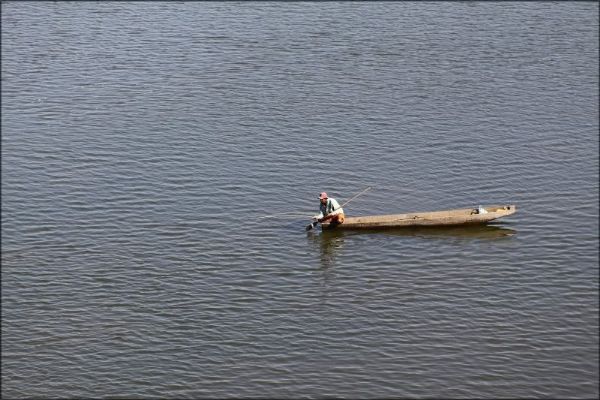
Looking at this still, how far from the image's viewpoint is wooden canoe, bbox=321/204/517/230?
35719mm

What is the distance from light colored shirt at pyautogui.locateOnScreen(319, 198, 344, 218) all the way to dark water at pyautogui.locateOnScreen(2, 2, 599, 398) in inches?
34.4

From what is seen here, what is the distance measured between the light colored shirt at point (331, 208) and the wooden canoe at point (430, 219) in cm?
39

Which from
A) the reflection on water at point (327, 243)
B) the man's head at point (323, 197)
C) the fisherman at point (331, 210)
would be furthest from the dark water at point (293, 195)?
the man's head at point (323, 197)

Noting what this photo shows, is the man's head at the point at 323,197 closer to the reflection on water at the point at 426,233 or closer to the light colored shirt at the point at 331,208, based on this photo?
the light colored shirt at the point at 331,208

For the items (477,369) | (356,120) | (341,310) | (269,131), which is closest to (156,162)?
(269,131)

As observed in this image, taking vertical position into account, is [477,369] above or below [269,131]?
below

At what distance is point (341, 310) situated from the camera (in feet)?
103

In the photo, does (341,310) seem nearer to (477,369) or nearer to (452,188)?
(477,369)

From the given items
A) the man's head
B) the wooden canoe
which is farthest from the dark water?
the man's head

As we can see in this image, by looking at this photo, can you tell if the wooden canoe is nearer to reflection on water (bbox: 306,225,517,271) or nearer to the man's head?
reflection on water (bbox: 306,225,517,271)

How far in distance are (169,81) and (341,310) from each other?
70.9 ft

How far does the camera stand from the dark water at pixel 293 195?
28.8 m

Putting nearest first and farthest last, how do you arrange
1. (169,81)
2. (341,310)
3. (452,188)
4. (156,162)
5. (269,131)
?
(341,310), (452,188), (156,162), (269,131), (169,81)

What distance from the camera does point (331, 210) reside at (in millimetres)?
36062
